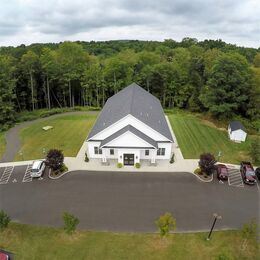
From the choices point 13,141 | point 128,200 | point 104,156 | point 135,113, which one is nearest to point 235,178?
point 128,200

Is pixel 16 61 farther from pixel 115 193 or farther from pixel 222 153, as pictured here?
pixel 222 153

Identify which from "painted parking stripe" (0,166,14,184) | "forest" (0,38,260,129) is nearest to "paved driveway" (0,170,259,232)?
"painted parking stripe" (0,166,14,184)

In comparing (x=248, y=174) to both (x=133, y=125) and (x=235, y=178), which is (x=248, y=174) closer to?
(x=235, y=178)

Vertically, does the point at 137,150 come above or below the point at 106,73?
below

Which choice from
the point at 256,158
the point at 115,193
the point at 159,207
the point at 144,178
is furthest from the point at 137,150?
the point at 256,158

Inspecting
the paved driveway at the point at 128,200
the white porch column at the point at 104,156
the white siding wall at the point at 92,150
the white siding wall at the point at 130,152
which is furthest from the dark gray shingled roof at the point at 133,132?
the paved driveway at the point at 128,200

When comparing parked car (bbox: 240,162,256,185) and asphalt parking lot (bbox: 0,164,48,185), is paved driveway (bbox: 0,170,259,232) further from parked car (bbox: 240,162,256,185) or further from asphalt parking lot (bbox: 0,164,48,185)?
parked car (bbox: 240,162,256,185)
